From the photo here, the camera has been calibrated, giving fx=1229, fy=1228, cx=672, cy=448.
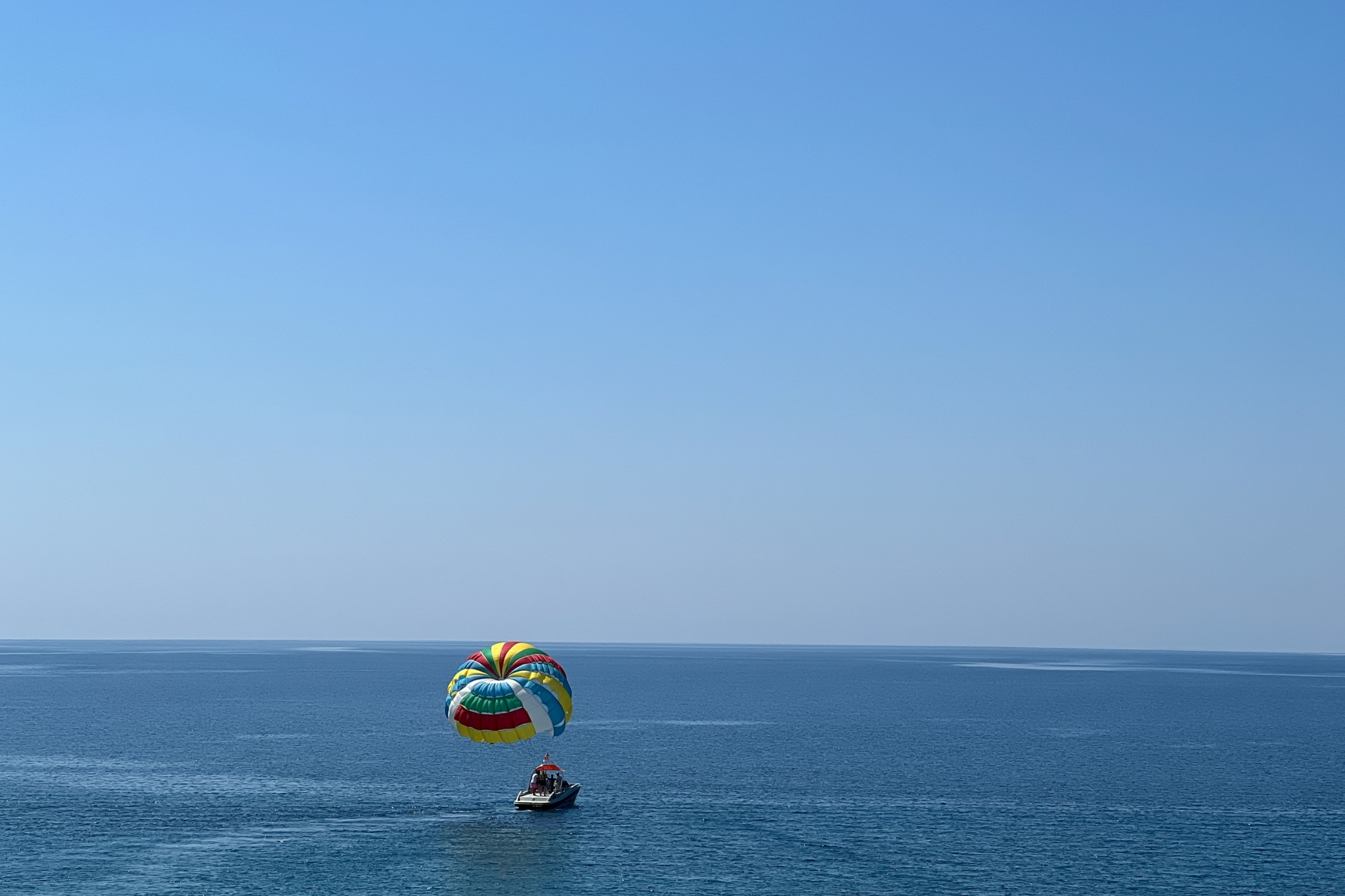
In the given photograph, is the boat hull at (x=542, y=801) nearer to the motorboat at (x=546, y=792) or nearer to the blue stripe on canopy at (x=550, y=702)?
the motorboat at (x=546, y=792)

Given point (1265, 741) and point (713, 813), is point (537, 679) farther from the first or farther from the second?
point (1265, 741)

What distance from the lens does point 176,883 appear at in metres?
68.9

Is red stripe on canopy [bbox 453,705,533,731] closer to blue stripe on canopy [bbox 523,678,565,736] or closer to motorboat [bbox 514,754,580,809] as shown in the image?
blue stripe on canopy [bbox 523,678,565,736]

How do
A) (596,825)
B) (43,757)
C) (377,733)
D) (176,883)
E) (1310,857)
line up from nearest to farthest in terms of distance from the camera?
(176,883) < (1310,857) < (596,825) < (43,757) < (377,733)

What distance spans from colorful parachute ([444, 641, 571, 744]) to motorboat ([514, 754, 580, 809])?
30.0 ft

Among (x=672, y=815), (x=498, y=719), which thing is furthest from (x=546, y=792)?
(x=498, y=719)

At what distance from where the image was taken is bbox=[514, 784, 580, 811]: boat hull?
90750mm

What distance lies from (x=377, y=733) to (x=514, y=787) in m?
→ 55.3

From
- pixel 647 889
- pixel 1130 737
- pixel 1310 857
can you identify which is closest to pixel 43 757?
pixel 647 889

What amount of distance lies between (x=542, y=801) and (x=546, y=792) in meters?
1.18

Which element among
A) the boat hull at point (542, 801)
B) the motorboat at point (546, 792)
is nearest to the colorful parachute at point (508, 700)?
the motorboat at point (546, 792)

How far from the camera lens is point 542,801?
3570 inches

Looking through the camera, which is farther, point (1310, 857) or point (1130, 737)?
point (1130, 737)

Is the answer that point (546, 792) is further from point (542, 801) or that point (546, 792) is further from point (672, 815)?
point (672, 815)
